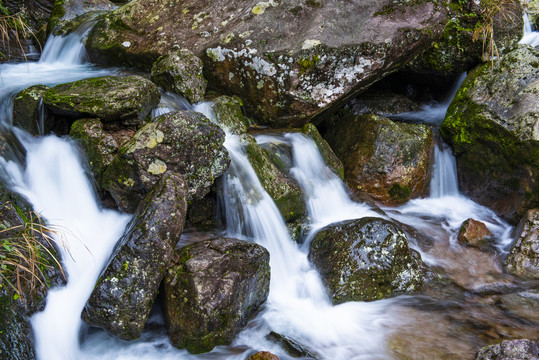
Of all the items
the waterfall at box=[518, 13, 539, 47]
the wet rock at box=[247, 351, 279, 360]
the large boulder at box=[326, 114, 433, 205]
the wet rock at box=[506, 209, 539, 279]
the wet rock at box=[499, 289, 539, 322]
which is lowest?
the wet rock at box=[247, 351, 279, 360]

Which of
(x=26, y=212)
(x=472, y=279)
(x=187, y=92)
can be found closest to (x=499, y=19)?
(x=472, y=279)

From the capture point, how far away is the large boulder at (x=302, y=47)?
6141 mm

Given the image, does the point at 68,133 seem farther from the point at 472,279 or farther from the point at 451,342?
the point at 472,279

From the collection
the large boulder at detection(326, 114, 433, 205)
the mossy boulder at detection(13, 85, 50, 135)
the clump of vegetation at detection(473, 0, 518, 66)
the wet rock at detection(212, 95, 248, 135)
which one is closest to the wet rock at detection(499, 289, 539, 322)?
the large boulder at detection(326, 114, 433, 205)

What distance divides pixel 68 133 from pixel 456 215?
5836 mm

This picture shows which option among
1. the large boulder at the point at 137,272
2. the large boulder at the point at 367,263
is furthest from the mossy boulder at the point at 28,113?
the large boulder at the point at 367,263

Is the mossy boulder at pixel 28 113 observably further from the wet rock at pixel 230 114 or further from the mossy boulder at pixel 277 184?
the mossy boulder at pixel 277 184

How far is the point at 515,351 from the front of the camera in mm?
3227

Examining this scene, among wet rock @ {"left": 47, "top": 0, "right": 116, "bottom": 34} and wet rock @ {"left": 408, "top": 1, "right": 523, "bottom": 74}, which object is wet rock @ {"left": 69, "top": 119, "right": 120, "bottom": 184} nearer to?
wet rock @ {"left": 47, "top": 0, "right": 116, "bottom": 34}

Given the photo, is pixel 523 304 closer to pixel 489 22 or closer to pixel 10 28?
pixel 489 22

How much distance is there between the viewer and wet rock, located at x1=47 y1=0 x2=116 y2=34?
8227 mm

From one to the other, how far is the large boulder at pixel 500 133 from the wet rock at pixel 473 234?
25.0 inches

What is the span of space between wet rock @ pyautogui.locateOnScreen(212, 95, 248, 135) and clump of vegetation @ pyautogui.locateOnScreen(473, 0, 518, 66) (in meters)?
4.46

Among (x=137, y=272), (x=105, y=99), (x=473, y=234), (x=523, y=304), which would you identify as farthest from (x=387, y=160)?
(x=137, y=272)
